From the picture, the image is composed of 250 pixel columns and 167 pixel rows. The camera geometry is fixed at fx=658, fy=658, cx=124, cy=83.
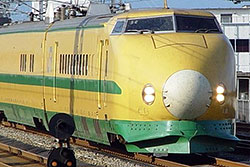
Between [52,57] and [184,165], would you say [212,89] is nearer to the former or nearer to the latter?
[184,165]

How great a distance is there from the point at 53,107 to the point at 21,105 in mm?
3024

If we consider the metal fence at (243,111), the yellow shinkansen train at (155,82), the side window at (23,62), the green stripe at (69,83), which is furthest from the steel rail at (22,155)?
the metal fence at (243,111)

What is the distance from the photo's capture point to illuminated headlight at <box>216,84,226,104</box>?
11672 millimetres

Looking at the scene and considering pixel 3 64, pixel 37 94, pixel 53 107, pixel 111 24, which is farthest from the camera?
pixel 3 64

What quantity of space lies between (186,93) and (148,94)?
2.26 feet

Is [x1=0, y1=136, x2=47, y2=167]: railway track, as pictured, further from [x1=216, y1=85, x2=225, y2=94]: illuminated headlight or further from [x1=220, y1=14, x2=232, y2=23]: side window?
[x1=220, y1=14, x2=232, y2=23]: side window

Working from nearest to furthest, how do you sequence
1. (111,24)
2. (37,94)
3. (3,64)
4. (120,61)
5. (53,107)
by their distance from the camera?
(120,61) → (111,24) → (53,107) → (37,94) → (3,64)

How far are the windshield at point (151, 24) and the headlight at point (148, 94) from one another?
133cm

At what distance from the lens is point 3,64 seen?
67.2 ft

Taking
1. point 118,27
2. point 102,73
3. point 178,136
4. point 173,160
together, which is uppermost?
point 118,27

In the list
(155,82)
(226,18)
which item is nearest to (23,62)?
(155,82)

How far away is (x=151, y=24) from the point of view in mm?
12445

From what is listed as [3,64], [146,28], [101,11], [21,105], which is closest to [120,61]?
[146,28]

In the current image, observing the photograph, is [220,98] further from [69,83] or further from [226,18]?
[226,18]
